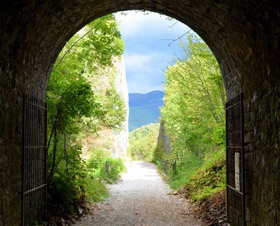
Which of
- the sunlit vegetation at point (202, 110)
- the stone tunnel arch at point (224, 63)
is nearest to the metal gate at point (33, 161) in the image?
the stone tunnel arch at point (224, 63)

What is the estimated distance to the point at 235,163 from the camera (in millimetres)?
5781

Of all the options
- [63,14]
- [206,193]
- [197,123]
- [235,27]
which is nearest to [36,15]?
[63,14]

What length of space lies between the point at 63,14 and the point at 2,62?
189 cm

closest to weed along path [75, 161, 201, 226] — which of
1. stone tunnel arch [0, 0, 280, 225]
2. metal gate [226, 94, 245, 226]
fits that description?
metal gate [226, 94, 245, 226]

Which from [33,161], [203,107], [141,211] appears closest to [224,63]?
[33,161]

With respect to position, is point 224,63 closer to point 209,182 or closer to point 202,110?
point 209,182

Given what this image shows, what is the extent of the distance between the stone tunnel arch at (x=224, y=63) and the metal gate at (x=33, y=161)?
8.5 inches

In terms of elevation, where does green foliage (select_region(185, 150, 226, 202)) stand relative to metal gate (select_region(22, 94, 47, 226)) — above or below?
below

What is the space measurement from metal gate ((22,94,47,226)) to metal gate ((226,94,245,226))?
3.60m

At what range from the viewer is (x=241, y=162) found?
17.4 ft

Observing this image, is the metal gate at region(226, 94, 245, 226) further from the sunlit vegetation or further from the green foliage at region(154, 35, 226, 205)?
the green foliage at region(154, 35, 226, 205)

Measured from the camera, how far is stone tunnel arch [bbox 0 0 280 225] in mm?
3830

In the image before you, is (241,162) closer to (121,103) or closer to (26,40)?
(26,40)

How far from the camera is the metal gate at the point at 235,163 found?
17.4 feet
